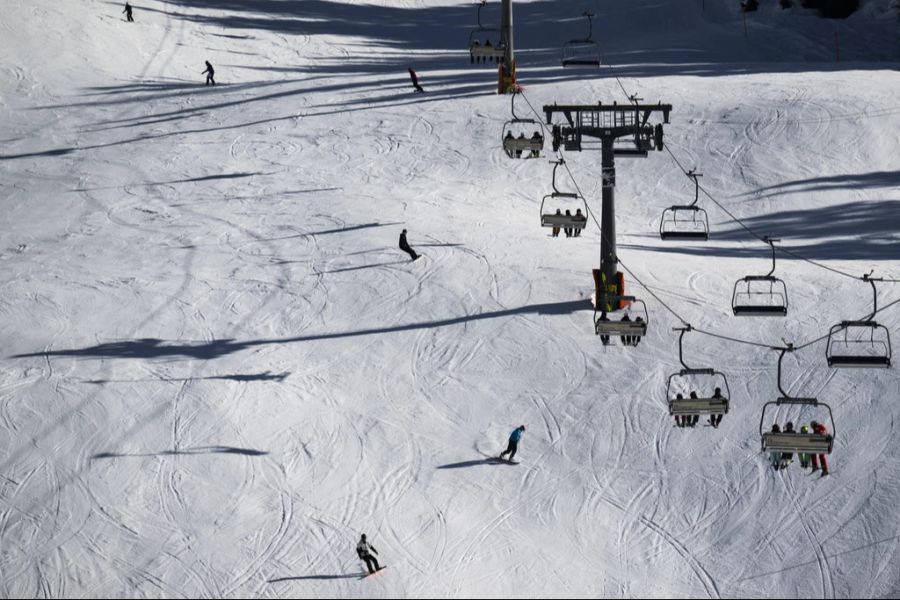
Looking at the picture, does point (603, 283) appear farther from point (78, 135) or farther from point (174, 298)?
point (78, 135)

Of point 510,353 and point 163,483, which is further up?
point 510,353

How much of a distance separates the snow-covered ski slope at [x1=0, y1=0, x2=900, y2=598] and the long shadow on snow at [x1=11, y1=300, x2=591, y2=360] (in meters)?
0.10

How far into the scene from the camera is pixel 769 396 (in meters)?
23.3

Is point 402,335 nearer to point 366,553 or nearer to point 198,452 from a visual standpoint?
point 198,452

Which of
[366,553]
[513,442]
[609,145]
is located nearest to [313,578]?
[366,553]

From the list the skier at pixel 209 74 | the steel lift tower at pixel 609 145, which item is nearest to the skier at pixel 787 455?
the steel lift tower at pixel 609 145

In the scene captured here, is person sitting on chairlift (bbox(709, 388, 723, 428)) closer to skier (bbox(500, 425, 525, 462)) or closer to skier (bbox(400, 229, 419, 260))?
skier (bbox(500, 425, 525, 462))

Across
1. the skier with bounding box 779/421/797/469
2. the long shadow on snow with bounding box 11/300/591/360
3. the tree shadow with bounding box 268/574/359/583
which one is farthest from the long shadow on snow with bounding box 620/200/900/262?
the tree shadow with bounding box 268/574/359/583

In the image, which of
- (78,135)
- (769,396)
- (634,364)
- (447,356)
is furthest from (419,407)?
(78,135)

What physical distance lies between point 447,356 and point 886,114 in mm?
18107

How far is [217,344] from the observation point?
2541cm

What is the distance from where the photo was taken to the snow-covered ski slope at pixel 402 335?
2012 centimetres

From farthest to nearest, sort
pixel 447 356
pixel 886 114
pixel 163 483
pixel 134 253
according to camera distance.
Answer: pixel 886 114 → pixel 134 253 → pixel 447 356 → pixel 163 483

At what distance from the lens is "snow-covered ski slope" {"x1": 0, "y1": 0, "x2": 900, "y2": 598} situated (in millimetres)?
20125
